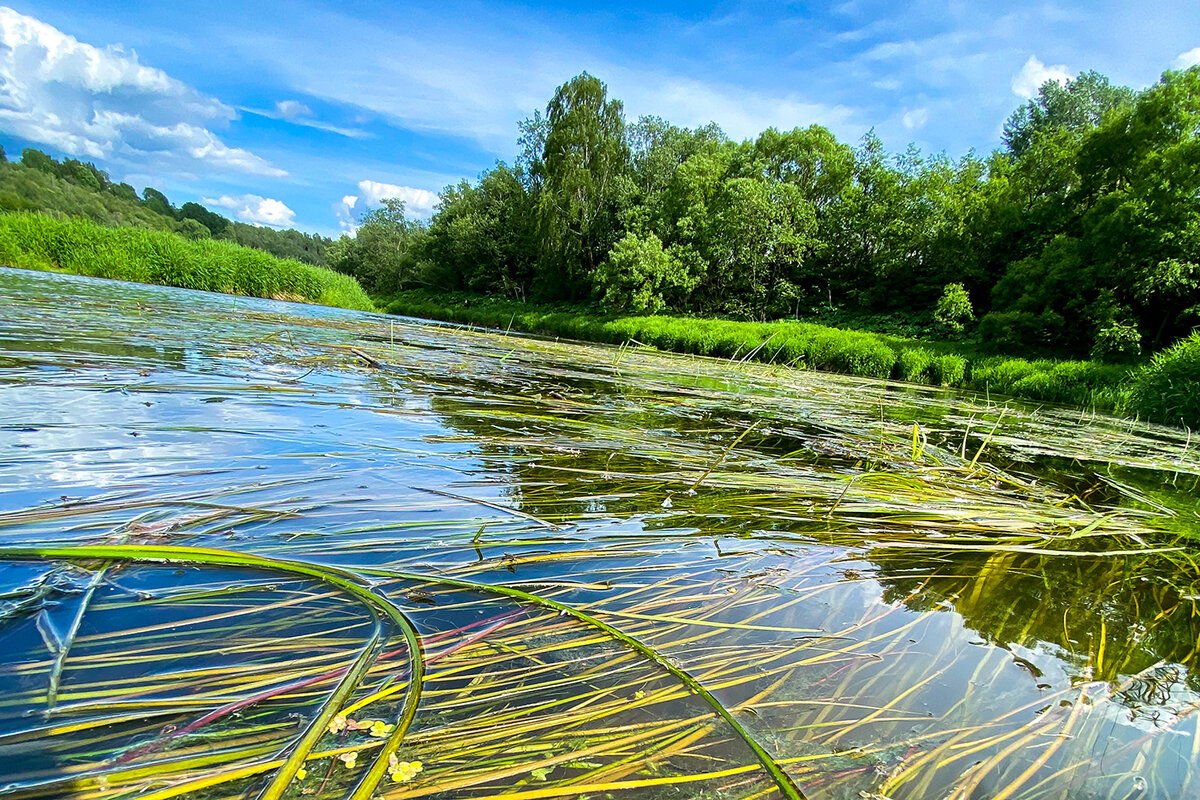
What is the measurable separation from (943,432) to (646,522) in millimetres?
3952

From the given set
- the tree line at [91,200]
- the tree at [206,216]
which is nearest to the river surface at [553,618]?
the tree line at [91,200]

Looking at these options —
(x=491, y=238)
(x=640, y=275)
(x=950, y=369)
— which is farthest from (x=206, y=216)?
(x=950, y=369)

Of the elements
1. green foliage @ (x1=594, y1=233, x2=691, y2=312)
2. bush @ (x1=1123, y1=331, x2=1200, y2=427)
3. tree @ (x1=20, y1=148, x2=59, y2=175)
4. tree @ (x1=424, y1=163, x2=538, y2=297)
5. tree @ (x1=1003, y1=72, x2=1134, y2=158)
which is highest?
tree @ (x1=1003, y1=72, x2=1134, y2=158)

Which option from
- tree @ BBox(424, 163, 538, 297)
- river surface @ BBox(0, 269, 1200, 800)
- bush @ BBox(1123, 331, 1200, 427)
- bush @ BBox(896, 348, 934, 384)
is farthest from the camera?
tree @ BBox(424, 163, 538, 297)

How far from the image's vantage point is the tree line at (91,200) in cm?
3462

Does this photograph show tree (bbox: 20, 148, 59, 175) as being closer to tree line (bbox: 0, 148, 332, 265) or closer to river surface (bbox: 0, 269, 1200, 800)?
tree line (bbox: 0, 148, 332, 265)

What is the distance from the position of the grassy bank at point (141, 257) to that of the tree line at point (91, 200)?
6791 mm

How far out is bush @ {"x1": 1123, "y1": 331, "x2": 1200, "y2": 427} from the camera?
8016 millimetres

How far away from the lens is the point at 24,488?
57.1 inches

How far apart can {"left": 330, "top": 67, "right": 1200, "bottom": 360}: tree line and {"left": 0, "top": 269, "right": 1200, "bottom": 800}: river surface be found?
1636 cm

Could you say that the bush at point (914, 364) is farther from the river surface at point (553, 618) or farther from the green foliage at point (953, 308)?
the river surface at point (553, 618)

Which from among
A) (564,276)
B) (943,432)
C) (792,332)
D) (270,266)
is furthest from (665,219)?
(943,432)

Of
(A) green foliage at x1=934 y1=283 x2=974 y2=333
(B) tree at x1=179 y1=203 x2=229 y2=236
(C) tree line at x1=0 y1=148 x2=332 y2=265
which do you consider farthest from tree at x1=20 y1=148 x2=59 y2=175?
(A) green foliage at x1=934 y1=283 x2=974 y2=333

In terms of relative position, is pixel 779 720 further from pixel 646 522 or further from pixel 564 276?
pixel 564 276
